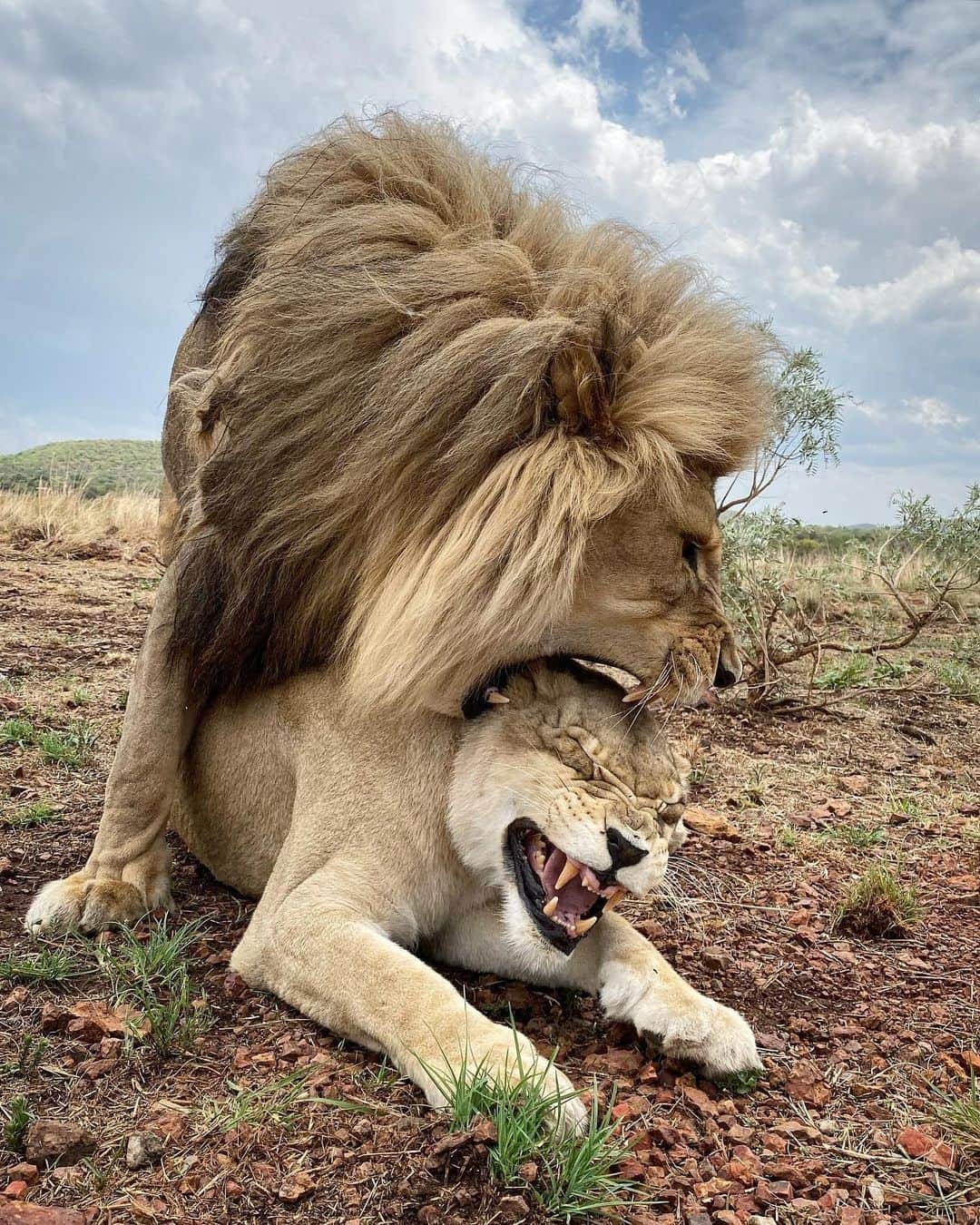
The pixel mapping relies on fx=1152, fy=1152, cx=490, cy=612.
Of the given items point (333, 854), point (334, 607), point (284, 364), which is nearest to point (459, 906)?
point (333, 854)

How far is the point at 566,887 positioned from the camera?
107 inches

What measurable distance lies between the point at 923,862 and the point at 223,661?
2769 millimetres

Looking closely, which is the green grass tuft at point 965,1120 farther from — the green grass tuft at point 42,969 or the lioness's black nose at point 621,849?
the green grass tuft at point 42,969

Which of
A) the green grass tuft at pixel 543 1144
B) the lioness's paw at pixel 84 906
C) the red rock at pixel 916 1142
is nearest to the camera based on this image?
the green grass tuft at pixel 543 1144

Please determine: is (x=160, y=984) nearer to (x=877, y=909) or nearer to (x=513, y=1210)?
(x=513, y=1210)

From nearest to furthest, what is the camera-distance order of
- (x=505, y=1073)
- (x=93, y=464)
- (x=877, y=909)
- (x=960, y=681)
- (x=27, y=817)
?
(x=505, y=1073) < (x=877, y=909) < (x=27, y=817) < (x=960, y=681) < (x=93, y=464)

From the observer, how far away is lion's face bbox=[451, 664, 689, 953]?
263 centimetres

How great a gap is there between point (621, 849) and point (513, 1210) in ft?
→ 2.78

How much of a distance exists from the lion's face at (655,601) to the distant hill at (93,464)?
24.0 metres

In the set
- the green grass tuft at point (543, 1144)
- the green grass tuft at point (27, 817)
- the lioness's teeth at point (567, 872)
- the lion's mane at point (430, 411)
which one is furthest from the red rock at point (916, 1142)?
the green grass tuft at point (27, 817)

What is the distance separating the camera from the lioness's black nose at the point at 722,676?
288 cm

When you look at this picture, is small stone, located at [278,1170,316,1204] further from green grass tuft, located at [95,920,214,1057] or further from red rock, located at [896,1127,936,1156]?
red rock, located at [896,1127,936,1156]

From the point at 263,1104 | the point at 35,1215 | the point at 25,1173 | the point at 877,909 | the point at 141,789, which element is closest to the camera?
the point at 35,1215

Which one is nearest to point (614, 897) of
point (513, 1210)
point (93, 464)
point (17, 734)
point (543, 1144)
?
point (543, 1144)
